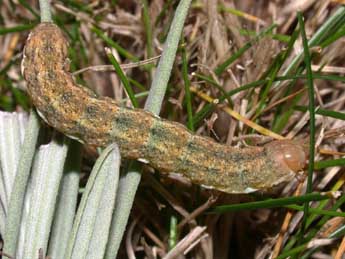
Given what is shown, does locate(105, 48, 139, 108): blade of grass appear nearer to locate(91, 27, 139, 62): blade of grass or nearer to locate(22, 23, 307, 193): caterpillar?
locate(22, 23, 307, 193): caterpillar

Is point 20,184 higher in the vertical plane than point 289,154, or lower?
lower

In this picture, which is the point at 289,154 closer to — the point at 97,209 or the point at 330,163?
the point at 330,163

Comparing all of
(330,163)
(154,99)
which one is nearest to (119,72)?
(154,99)

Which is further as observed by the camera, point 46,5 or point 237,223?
point 237,223

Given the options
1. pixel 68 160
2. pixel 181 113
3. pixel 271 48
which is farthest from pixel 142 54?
pixel 68 160

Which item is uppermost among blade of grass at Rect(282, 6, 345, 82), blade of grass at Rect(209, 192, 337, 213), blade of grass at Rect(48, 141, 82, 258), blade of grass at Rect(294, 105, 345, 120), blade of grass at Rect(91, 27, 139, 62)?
blade of grass at Rect(282, 6, 345, 82)

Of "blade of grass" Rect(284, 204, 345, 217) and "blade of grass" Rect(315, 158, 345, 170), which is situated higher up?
"blade of grass" Rect(315, 158, 345, 170)

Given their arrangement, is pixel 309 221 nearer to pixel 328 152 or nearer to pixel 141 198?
pixel 328 152

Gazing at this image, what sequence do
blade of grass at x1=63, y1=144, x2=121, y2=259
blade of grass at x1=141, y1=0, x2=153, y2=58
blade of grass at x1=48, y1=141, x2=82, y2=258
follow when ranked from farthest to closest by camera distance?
blade of grass at x1=141, y1=0, x2=153, y2=58 < blade of grass at x1=48, y1=141, x2=82, y2=258 < blade of grass at x1=63, y1=144, x2=121, y2=259

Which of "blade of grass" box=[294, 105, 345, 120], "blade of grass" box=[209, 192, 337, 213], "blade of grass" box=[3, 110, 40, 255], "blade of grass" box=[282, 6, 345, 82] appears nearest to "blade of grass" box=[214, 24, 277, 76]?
"blade of grass" box=[282, 6, 345, 82]
